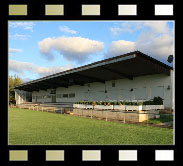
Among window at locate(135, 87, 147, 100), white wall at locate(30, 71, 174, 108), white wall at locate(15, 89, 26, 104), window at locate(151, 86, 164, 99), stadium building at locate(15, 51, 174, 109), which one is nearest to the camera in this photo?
stadium building at locate(15, 51, 174, 109)

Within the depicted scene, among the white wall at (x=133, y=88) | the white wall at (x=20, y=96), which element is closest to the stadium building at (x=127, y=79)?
the white wall at (x=133, y=88)

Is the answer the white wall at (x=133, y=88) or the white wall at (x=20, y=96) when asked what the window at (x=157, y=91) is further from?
the white wall at (x=20, y=96)

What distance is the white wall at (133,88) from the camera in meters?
16.3

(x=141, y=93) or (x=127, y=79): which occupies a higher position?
(x=127, y=79)

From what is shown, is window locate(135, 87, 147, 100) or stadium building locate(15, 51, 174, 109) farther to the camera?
window locate(135, 87, 147, 100)

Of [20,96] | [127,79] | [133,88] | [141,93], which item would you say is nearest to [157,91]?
[141,93]

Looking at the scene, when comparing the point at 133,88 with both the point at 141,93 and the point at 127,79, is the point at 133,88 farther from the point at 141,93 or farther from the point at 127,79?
the point at 127,79

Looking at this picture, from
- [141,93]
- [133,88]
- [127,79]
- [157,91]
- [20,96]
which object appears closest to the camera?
[157,91]

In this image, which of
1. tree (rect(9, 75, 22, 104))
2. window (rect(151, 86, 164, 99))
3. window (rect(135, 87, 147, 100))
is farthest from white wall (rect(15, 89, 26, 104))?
window (rect(151, 86, 164, 99))

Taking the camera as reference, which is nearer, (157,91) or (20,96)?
(157,91)

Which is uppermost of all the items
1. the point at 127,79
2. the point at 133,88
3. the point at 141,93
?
the point at 127,79

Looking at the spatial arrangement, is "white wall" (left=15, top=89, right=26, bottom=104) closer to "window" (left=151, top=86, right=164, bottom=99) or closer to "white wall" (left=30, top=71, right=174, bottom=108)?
"white wall" (left=30, top=71, right=174, bottom=108)

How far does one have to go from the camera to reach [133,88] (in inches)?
766

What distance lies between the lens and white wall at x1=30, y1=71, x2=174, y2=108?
16.3 metres
